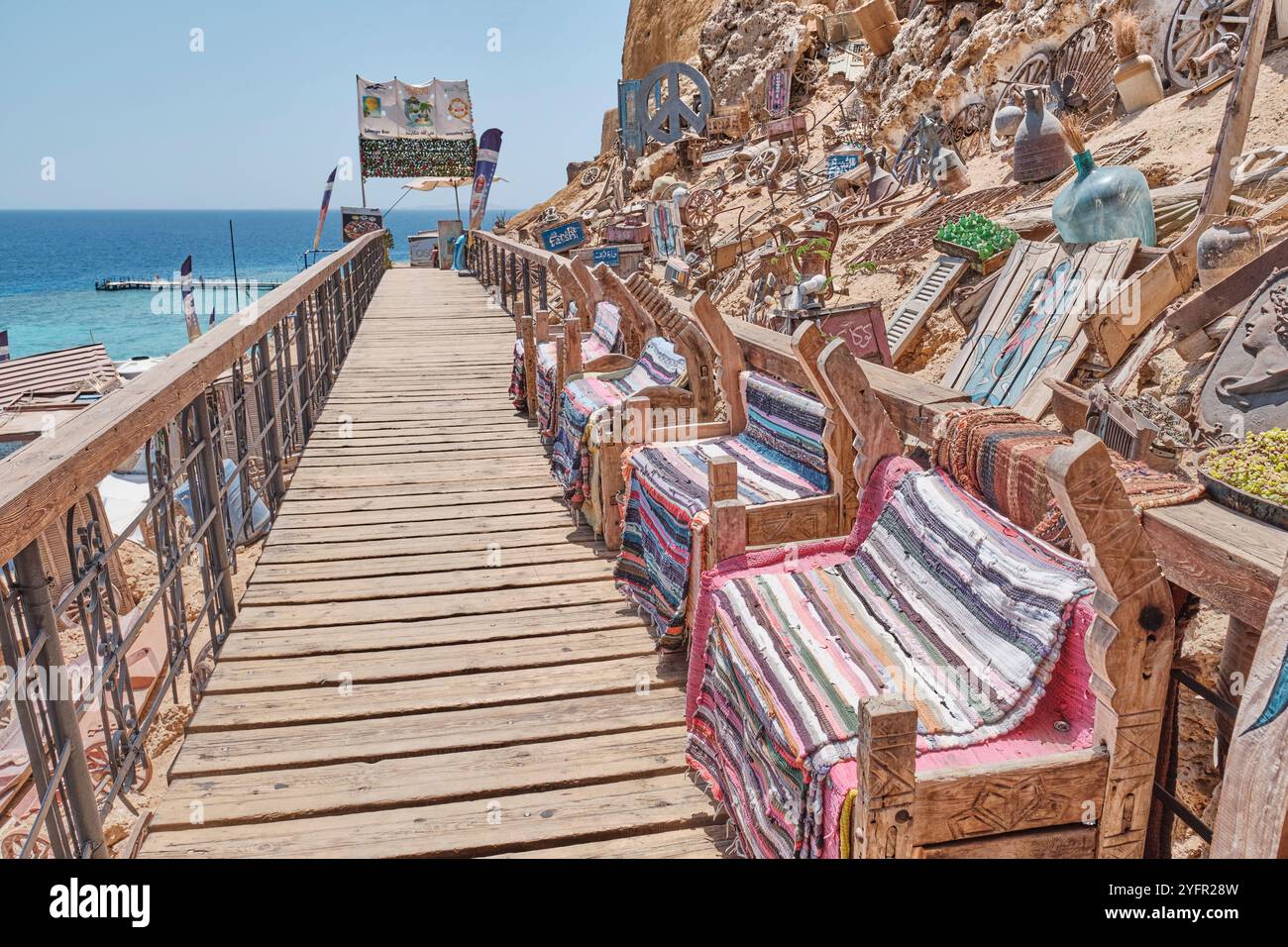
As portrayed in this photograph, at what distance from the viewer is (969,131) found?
13.9 m

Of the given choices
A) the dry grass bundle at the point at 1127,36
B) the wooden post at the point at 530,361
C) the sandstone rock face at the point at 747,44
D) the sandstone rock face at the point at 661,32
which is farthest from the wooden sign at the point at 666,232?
the sandstone rock face at the point at 661,32

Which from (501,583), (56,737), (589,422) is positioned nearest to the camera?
(56,737)

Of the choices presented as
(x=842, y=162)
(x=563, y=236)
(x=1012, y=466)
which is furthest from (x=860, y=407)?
(x=842, y=162)

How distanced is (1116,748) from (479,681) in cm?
196

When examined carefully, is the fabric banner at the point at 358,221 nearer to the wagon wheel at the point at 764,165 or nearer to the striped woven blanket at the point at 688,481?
the wagon wheel at the point at 764,165

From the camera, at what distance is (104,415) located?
2039 millimetres

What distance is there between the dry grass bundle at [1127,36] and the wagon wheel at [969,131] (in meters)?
2.73

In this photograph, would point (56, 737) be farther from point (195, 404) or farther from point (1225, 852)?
point (1225, 852)

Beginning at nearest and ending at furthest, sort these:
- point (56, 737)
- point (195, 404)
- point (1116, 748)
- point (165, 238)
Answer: point (1116, 748)
point (56, 737)
point (195, 404)
point (165, 238)

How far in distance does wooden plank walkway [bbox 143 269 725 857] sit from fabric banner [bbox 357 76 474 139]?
16.9 m

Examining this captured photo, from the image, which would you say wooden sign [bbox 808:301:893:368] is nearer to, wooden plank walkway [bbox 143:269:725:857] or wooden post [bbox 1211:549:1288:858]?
wooden plank walkway [bbox 143:269:725:857]
